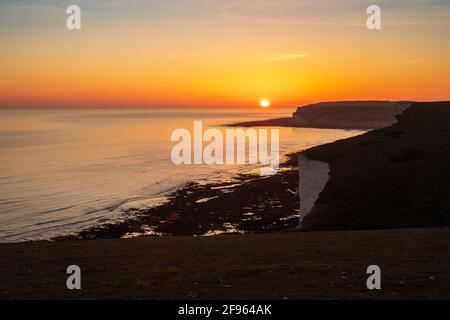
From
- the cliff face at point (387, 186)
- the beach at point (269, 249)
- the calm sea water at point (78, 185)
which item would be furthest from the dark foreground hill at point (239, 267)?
the calm sea water at point (78, 185)

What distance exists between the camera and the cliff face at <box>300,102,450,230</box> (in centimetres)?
3644

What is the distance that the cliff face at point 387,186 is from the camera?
36438mm

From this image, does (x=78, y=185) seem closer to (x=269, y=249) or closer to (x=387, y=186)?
(x=387, y=186)

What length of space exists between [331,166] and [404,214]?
25.9 metres

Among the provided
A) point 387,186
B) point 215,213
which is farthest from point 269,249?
point 387,186

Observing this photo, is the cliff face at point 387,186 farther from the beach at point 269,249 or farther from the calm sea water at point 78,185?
the calm sea water at point 78,185

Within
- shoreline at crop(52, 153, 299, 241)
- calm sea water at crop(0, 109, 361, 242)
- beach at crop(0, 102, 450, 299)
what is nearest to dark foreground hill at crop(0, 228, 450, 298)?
beach at crop(0, 102, 450, 299)

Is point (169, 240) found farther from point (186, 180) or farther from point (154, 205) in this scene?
point (186, 180)

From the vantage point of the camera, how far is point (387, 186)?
44688 millimetres

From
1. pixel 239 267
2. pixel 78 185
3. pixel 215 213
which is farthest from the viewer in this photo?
pixel 78 185

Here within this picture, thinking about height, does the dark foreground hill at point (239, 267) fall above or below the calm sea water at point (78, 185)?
below
